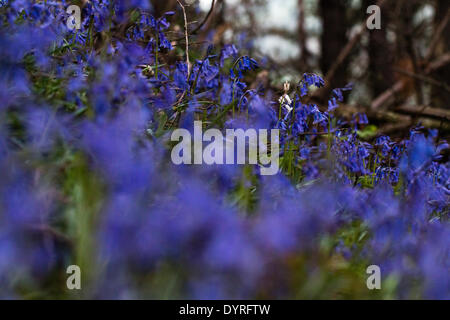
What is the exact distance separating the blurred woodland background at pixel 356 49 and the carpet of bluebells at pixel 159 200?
808mm

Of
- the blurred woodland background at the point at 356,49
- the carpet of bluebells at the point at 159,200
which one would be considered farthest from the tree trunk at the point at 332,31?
the carpet of bluebells at the point at 159,200

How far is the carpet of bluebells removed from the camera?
1628mm

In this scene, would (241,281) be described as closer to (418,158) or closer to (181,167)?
(181,167)

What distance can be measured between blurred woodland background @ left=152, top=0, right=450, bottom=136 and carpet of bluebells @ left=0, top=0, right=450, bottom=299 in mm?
808

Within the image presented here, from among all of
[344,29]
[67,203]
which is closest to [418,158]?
[67,203]

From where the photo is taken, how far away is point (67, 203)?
1939 mm

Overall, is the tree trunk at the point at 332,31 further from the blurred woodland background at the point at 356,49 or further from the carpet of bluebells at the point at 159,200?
the carpet of bluebells at the point at 159,200

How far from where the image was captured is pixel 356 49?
38.3 ft

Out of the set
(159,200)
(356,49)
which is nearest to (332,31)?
(356,49)

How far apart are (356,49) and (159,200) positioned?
1044 cm

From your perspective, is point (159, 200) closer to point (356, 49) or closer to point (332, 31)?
point (332, 31)

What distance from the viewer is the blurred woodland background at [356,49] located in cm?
579

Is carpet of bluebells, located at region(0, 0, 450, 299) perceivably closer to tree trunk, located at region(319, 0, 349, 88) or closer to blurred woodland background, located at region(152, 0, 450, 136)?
blurred woodland background, located at region(152, 0, 450, 136)
